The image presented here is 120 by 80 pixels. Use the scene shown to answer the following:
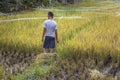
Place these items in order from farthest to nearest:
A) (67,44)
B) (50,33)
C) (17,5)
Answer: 1. (17,5)
2. (50,33)
3. (67,44)

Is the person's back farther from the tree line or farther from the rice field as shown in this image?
the tree line

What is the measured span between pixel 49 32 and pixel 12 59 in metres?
1.22

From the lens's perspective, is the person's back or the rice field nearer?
the rice field

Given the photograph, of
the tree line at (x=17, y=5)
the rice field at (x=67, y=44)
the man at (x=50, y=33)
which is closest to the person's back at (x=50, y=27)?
the man at (x=50, y=33)

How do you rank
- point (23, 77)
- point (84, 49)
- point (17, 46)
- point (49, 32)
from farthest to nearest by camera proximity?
point (17, 46), point (49, 32), point (84, 49), point (23, 77)

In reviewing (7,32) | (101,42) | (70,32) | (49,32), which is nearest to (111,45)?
(101,42)

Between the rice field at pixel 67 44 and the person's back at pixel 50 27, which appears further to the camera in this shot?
the person's back at pixel 50 27

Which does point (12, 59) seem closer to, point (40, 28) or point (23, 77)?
point (23, 77)

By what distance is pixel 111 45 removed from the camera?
7.88 m

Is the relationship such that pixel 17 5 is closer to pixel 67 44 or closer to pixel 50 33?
pixel 50 33

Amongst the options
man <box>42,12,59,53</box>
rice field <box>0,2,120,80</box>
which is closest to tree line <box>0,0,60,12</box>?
rice field <box>0,2,120,80</box>

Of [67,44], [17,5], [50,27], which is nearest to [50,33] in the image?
[50,27]

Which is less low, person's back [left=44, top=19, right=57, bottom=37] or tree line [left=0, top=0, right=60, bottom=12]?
person's back [left=44, top=19, right=57, bottom=37]

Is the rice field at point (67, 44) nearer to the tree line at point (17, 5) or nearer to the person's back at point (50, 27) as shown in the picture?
the person's back at point (50, 27)
